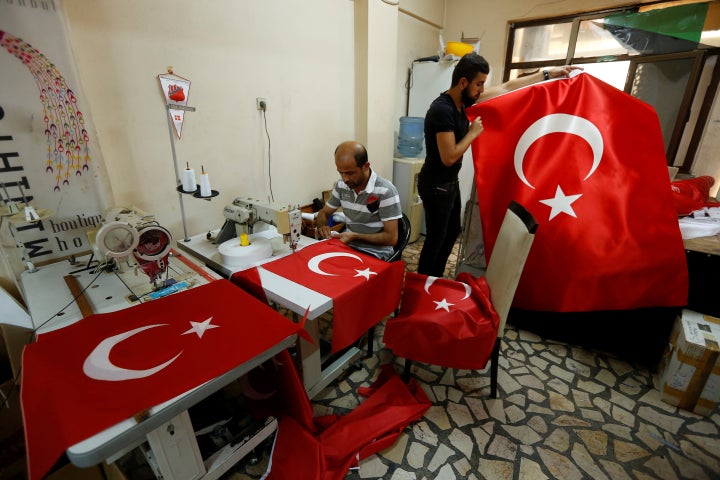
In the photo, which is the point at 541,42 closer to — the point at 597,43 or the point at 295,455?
the point at 597,43

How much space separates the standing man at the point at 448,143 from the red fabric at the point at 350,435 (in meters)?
0.93

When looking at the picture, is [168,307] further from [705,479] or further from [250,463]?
[705,479]

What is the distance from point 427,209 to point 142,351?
1.80 m

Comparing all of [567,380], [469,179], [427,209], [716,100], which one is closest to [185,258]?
[427,209]

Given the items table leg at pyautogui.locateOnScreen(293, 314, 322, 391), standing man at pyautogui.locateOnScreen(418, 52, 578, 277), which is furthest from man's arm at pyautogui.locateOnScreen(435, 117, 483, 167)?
table leg at pyautogui.locateOnScreen(293, 314, 322, 391)

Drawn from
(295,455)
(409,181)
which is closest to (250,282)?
(295,455)

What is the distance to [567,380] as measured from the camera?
1.96 meters

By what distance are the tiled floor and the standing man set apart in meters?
0.86

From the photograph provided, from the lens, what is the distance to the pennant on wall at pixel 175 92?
1896mm

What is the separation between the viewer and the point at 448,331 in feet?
5.08

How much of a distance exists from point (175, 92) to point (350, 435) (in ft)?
6.90

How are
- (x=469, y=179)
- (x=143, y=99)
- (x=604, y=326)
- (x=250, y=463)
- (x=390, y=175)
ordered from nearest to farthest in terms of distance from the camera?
(x=250, y=463)
(x=143, y=99)
(x=604, y=326)
(x=390, y=175)
(x=469, y=179)

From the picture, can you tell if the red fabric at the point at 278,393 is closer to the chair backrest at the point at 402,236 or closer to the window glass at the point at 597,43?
the chair backrest at the point at 402,236

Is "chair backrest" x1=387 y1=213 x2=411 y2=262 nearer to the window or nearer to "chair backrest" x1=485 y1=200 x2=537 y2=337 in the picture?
"chair backrest" x1=485 y1=200 x2=537 y2=337
